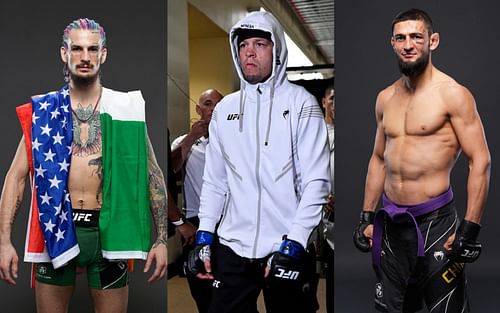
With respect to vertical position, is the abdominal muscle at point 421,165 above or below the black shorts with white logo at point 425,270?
above

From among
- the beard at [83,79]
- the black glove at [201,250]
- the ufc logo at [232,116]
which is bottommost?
the black glove at [201,250]

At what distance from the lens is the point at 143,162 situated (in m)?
3.18

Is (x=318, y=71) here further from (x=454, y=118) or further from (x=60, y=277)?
(x=60, y=277)

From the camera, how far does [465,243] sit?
2.75 meters

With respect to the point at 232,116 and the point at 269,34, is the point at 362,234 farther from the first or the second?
the point at 269,34

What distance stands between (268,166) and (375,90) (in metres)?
0.63

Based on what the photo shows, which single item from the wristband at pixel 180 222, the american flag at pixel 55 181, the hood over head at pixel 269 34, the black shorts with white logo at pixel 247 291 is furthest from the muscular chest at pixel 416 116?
the american flag at pixel 55 181

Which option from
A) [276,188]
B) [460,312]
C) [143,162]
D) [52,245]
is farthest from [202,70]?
[460,312]

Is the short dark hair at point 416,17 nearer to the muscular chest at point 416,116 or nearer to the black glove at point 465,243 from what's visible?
the muscular chest at point 416,116

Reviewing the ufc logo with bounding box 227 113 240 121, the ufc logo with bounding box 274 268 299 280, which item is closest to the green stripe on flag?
the ufc logo with bounding box 227 113 240 121

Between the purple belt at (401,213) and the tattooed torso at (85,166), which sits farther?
the tattooed torso at (85,166)

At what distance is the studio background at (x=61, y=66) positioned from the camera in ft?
11.2

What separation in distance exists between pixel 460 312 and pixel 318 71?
1.24 metres

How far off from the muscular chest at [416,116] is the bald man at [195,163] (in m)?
0.85
